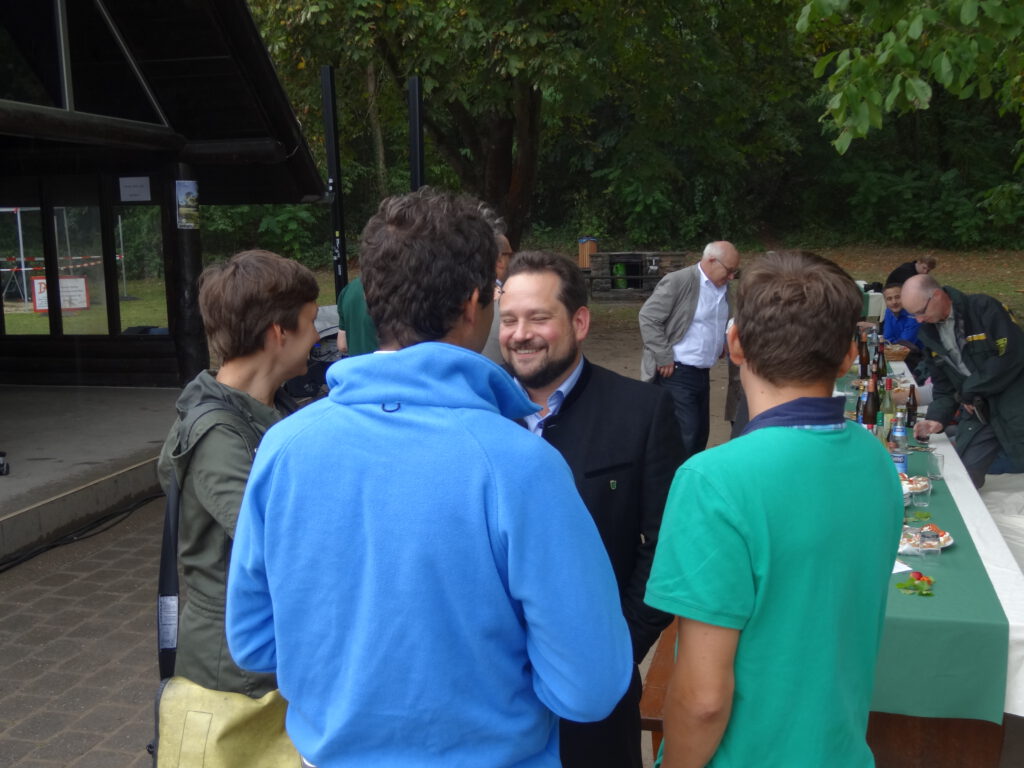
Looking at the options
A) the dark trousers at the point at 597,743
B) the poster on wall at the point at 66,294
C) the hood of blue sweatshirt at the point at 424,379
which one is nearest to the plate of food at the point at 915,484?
the dark trousers at the point at 597,743

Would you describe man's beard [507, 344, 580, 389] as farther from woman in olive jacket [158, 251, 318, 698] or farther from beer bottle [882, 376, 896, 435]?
beer bottle [882, 376, 896, 435]

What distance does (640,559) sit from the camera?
2566 mm

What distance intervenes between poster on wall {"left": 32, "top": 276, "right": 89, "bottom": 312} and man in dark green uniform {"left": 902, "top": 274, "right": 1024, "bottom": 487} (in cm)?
923

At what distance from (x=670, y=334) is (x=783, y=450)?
20.0ft

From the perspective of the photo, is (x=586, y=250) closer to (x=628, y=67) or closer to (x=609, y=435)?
(x=628, y=67)

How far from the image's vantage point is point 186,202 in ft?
33.5

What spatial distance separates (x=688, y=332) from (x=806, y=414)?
6051 millimetres

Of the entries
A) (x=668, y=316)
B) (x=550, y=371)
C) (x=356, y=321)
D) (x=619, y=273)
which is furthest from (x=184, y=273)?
(x=619, y=273)

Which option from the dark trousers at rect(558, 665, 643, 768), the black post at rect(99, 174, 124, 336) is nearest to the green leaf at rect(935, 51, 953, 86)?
the dark trousers at rect(558, 665, 643, 768)

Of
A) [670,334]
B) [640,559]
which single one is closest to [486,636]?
[640,559]

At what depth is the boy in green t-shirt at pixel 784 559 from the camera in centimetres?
171

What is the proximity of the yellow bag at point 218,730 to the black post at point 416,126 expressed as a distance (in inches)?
289

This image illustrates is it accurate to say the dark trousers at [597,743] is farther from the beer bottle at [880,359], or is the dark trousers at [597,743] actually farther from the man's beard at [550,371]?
Result: the beer bottle at [880,359]

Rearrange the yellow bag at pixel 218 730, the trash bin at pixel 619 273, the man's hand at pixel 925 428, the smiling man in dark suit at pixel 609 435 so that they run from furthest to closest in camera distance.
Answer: the trash bin at pixel 619 273, the man's hand at pixel 925 428, the smiling man in dark suit at pixel 609 435, the yellow bag at pixel 218 730
